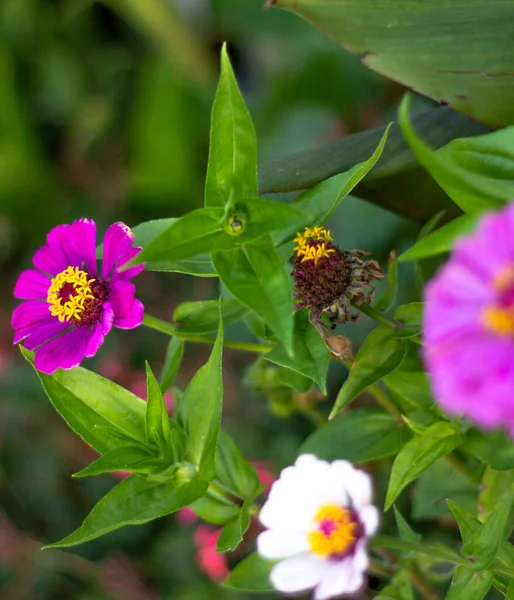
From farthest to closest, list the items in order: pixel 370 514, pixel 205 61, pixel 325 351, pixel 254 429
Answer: pixel 205 61
pixel 254 429
pixel 325 351
pixel 370 514

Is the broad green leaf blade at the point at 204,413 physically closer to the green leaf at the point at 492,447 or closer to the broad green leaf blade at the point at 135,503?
the broad green leaf blade at the point at 135,503

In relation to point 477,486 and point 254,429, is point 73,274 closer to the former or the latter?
point 477,486

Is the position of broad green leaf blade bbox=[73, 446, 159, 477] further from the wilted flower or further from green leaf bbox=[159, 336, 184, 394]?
the wilted flower

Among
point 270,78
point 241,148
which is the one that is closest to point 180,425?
point 241,148

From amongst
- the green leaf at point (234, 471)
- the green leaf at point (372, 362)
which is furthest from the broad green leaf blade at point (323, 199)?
the green leaf at point (234, 471)

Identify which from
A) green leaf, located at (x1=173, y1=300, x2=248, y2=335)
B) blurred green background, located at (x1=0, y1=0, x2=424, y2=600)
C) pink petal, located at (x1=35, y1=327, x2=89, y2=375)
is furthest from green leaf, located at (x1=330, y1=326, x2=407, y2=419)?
blurred green background, located at (x1=0, y1=0, x2=424, y2=600)
